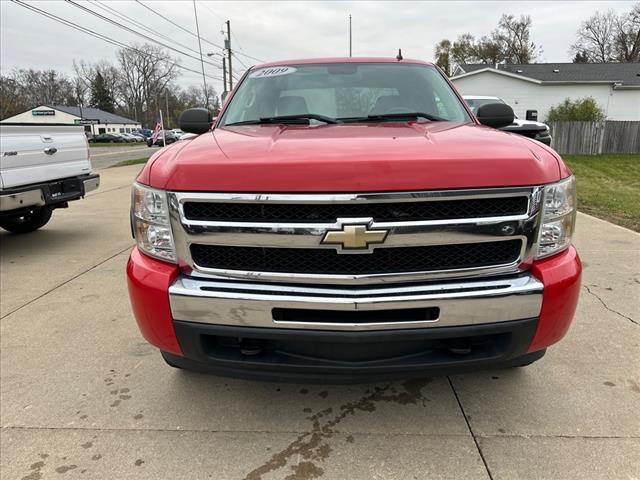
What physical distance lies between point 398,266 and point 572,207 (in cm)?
85

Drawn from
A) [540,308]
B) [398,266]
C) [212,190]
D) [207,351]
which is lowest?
[207,351]

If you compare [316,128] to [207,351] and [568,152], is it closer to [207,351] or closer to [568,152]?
[207,351]

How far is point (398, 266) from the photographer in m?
2.01

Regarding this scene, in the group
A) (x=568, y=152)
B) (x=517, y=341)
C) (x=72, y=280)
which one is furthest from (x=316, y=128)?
(x=568, y=152)

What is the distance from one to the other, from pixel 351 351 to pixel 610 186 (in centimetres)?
1312

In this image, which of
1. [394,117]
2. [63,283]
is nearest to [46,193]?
[63,283]

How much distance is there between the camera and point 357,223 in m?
1.91

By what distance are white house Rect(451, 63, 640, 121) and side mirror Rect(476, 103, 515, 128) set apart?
28.4 meters

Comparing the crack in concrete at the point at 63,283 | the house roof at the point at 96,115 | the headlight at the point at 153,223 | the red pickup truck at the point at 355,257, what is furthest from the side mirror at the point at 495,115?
the house roof at the point at 96,115

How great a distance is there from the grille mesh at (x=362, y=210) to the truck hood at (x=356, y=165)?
2.9 inches

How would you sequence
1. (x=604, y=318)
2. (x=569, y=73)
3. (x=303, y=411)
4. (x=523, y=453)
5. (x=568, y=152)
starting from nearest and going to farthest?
(x=523, y=453)
(x=303, y=411)
(x=604, y=318)
(x=568, y=152)
(x=569, y=73)

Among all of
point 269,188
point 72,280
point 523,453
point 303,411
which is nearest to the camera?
point 269,188

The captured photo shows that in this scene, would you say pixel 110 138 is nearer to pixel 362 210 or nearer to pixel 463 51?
pixel 463 51

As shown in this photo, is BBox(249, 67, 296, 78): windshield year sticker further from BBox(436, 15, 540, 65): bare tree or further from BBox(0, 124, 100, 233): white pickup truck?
BBox(436, 15, 540, 65): bare tree
